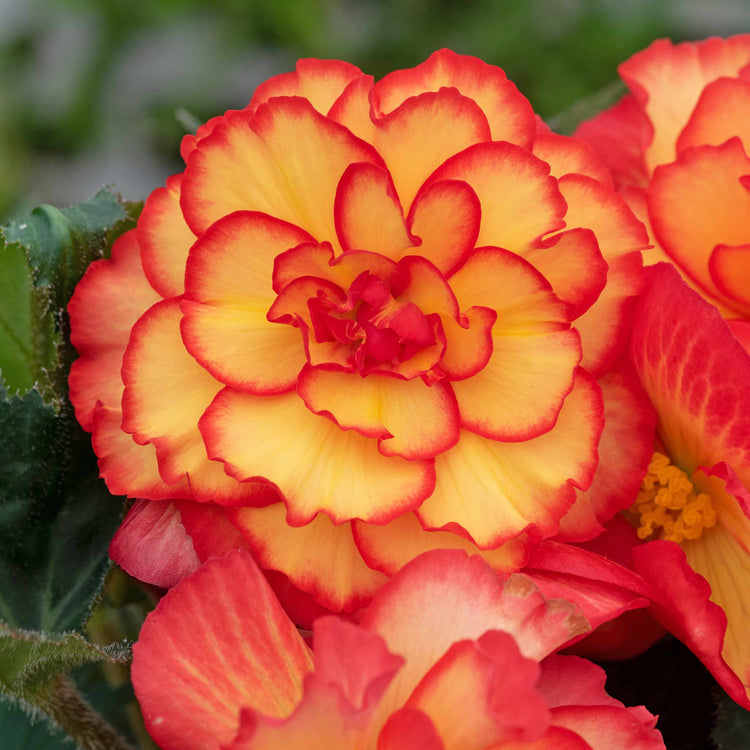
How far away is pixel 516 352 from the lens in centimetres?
42

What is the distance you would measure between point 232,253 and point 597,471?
175 millimetres

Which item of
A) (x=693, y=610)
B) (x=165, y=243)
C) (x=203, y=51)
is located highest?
(x=203, y=51)

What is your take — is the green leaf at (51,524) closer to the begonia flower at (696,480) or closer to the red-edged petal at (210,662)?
the red-edged petal at (210,662)

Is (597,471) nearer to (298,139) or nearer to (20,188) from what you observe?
(298,139)

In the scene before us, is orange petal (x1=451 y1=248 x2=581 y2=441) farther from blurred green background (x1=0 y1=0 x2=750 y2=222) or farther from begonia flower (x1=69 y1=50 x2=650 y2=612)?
blurred green background (x1=0 y1=0 x2=750 y2=222)

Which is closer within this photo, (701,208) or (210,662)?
(210,662)

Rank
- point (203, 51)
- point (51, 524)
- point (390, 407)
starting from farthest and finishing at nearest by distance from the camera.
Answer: point (203, 51), point (51, 524), point (390, 407)

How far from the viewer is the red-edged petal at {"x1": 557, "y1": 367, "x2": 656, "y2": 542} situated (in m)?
0.43

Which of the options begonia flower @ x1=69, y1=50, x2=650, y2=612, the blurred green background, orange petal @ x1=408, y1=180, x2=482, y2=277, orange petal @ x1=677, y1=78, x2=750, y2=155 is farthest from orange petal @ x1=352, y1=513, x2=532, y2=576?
the blurred green background

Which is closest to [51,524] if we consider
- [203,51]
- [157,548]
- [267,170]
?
[157,548]

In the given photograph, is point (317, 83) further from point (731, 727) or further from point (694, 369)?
point (731, 727)

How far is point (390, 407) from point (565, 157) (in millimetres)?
136

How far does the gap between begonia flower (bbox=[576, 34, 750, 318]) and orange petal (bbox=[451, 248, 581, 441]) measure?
0.10 meters

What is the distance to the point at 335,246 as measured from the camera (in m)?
0.44
